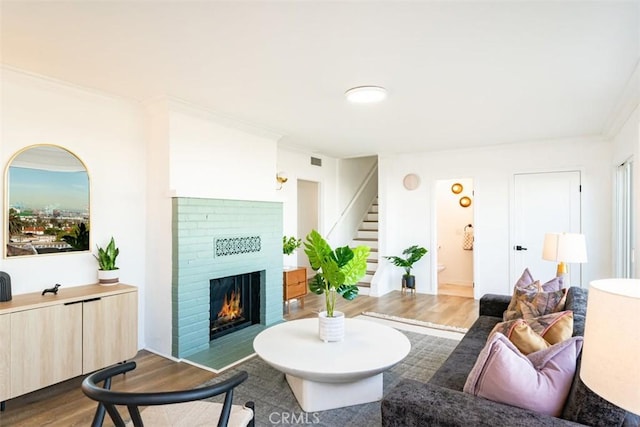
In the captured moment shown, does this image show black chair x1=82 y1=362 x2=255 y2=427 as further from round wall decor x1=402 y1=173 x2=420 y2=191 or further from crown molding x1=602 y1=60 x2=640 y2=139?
round wall decor x1=402 y1=173 x2=420 y2=191

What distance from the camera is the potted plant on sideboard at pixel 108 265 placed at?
3.27m

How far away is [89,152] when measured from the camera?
3305mm

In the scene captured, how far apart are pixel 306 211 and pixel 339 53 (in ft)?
16.6

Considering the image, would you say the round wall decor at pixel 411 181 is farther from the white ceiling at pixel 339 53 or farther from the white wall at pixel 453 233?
the white ceiling at pixel 339 53

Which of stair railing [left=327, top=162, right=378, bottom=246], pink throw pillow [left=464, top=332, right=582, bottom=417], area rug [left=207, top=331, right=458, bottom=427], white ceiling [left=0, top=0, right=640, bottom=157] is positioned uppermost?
white ceiling [left=0, top=0, right=640, bottom=157]

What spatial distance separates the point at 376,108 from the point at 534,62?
149 centimetres

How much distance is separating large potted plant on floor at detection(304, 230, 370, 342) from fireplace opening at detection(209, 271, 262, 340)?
1.75 m

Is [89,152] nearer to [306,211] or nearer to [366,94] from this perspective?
[366,94]

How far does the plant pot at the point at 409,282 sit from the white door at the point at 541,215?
1521mm

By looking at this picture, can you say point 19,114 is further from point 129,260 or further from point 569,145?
point 569,145

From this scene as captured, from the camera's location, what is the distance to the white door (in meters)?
5.18

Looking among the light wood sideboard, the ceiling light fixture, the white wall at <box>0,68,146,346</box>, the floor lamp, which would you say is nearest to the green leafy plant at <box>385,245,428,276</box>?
the floor lamp

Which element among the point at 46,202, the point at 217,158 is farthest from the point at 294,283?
the point at 46,202

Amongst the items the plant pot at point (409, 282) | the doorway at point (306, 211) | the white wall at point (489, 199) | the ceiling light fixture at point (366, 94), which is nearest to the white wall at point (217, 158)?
the ceiling light fixture at point (366, 94)
